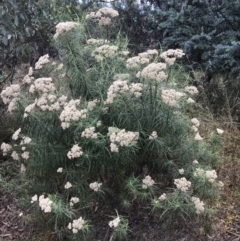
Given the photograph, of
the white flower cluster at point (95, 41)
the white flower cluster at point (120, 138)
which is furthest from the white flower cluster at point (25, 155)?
the white flower cluster at point (95, 41)

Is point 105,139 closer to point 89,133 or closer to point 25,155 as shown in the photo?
point 89,133

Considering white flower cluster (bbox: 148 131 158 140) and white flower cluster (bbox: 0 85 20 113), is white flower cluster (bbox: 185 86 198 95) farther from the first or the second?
white flower cluster (bbox: 0 85 20 113)

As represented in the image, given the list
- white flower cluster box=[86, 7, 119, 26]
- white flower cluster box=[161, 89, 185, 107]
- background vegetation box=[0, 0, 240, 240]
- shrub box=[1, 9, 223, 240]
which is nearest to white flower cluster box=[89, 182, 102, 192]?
shrub box=[1, 9, 223, 240]

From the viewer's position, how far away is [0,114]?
5.27 metres

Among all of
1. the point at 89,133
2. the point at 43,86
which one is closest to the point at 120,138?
the point at 89,133

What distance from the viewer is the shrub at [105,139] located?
10.6 ft

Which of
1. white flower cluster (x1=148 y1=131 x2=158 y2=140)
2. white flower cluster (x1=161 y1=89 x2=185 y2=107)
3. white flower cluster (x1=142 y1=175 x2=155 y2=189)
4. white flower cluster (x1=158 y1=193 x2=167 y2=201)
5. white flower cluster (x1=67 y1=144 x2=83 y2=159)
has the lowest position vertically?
white flower cluster (x1=158 y1=193 x2=167 y2=201)

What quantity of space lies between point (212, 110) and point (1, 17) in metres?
2.66

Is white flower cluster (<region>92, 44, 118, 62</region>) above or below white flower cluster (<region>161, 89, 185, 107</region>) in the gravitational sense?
above

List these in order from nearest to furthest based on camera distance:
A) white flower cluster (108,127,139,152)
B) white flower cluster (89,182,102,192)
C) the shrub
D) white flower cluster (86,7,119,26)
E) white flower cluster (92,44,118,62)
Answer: white flower cluster (108,127,139,152) → the shrub → white flower cluster (89,182,102,192) → white flower cluster (92,44,118,62) → white flower cluster (86,7,119,26)

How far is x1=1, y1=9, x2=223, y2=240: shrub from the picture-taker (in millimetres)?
3230

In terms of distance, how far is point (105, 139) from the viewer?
326 centimetres

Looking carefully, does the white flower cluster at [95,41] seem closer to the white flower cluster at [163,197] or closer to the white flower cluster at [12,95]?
the white flower cluster at [12,95]

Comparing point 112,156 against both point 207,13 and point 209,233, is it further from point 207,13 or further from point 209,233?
point 207,13
